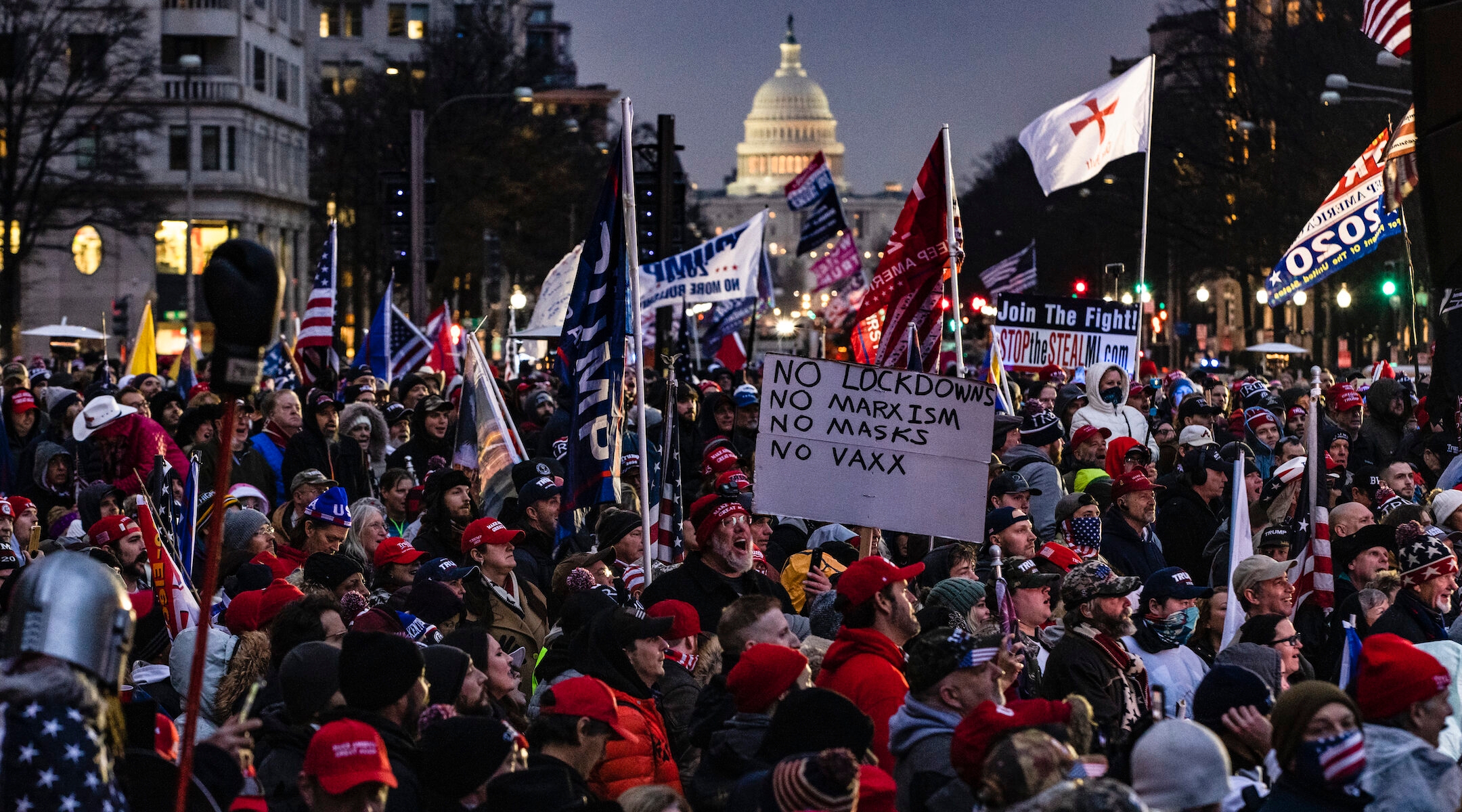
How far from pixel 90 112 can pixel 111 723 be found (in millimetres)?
71271

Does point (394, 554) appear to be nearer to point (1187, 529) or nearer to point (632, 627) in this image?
point (632, 627)

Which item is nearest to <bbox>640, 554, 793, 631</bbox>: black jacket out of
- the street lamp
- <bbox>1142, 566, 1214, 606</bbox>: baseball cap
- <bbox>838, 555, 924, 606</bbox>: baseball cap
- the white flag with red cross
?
<bbox>838, 555, 924, 606</bbox>: baseball cap

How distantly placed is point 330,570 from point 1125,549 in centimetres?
411

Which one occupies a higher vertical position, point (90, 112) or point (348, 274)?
point (90, 112)

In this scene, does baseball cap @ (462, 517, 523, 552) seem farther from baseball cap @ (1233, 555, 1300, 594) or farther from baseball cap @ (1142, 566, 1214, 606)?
baseball cap @ (1233, 555, 1300, 594)

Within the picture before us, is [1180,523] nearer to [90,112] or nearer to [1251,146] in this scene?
[1251,146]

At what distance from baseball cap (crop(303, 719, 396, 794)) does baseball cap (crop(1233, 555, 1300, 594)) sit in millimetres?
4142

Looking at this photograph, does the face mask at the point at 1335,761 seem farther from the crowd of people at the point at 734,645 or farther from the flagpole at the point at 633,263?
the flagpole at the point at 633,263

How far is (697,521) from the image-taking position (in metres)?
8.73

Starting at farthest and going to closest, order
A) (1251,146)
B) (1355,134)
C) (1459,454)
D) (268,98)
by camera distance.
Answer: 1. (268,98)
2. (1251,146)
3. (1355,134)
4. (1459,454)

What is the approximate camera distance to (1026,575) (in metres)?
8.14

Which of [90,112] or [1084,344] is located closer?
[1084,344]

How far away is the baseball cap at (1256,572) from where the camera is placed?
810 cm

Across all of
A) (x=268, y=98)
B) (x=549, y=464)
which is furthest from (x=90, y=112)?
(x=549, y=464)
